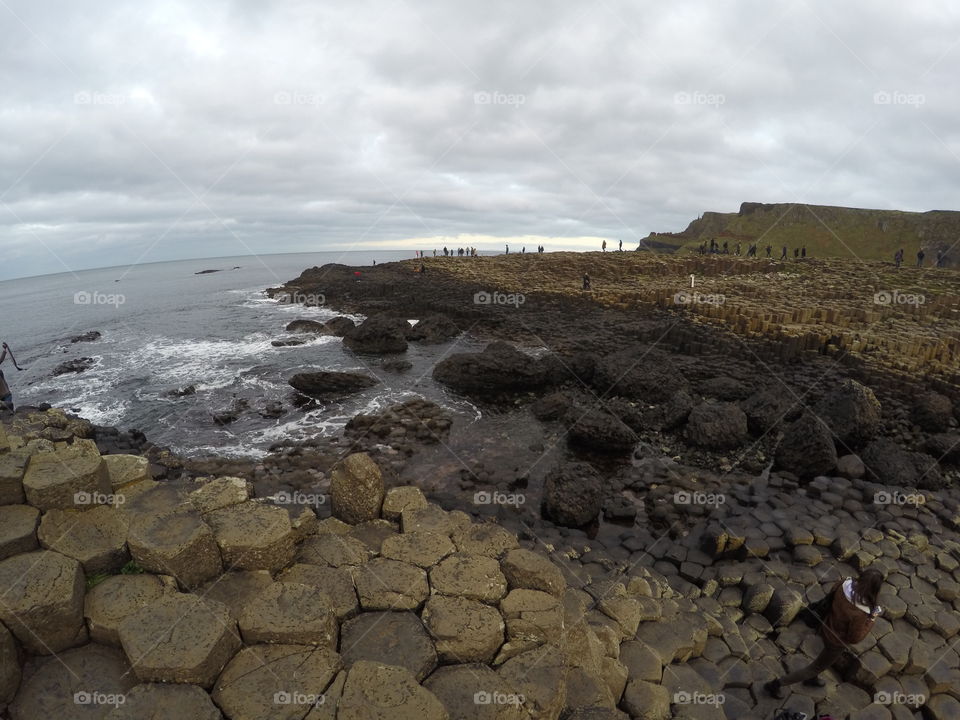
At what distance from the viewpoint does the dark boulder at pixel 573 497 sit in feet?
42.1

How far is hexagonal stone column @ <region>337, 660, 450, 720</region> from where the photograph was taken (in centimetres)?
460

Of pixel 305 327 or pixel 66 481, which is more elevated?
pixel 305 327

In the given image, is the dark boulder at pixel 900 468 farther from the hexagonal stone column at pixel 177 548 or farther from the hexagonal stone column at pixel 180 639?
the hexagonal stone column at pixel 177 548

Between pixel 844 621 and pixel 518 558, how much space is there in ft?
16.0

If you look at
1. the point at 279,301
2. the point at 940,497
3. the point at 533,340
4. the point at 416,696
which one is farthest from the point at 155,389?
the point at 279,301

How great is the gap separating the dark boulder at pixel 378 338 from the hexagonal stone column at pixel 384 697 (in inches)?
1078

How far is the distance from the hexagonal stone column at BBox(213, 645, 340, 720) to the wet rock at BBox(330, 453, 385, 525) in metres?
3.49

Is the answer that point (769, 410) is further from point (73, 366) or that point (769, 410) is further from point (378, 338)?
point (73, 366)

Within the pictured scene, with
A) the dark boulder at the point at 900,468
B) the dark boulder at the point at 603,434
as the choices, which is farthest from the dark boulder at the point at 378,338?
the dark boulder at the point at 900,468

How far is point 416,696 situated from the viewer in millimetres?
4758

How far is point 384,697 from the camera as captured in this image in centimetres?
474

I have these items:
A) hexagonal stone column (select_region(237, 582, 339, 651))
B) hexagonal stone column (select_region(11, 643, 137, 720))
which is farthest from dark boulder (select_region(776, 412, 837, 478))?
hexagonal stone column (select_region(11, 643, 137, 720))

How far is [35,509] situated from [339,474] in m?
4.20

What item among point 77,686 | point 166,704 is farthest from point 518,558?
point 77,686
